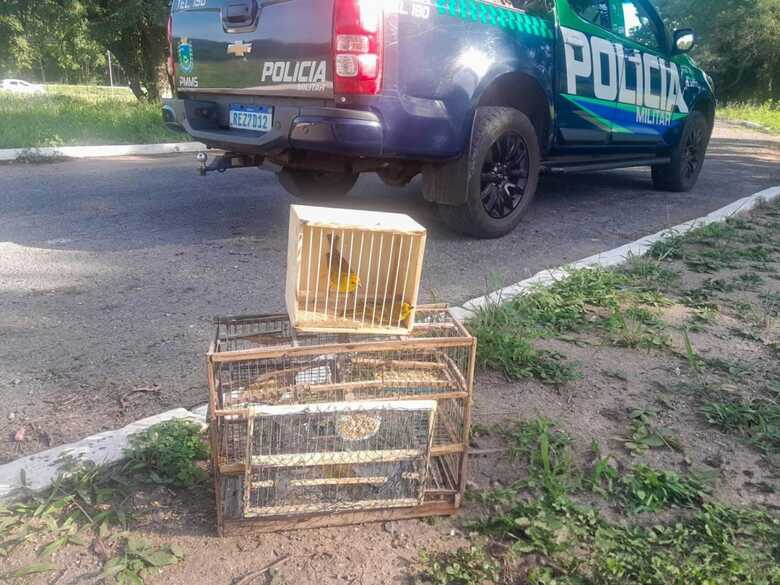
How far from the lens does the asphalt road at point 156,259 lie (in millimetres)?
2756

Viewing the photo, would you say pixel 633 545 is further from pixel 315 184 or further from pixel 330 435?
pixel 315 184

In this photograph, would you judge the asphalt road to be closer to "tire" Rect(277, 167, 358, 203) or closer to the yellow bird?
"tire" Rect(277, 167, 358, 203)

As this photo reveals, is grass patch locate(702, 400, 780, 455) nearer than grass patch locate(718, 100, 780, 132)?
Yes

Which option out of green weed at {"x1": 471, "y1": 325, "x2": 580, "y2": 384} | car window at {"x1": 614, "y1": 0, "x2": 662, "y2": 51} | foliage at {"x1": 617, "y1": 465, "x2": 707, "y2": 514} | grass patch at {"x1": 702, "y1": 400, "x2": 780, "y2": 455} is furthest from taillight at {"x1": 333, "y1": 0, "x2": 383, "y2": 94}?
car window at {"x1": 614, "y1": 0, "x2": 662, "y2": 51}

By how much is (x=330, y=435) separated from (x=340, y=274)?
46cm

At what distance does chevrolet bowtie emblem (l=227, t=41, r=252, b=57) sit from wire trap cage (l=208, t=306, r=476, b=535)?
278 centimetres

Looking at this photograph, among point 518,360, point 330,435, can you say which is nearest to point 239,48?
point 518,360

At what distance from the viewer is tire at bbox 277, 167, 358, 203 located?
5.86 metres

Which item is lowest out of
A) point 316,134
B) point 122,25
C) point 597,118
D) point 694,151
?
point 694,151

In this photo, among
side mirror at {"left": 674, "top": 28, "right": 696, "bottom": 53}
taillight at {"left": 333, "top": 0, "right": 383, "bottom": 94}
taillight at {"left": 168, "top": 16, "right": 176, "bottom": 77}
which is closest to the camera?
taillight at {"left": 333, "top": 0, "right": 383, "bottom": 94}

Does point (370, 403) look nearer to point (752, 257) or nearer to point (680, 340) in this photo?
point (680, 340)

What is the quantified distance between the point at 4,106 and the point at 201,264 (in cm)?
1082

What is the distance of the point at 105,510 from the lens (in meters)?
1.98

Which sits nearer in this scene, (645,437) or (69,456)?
(69,456)
